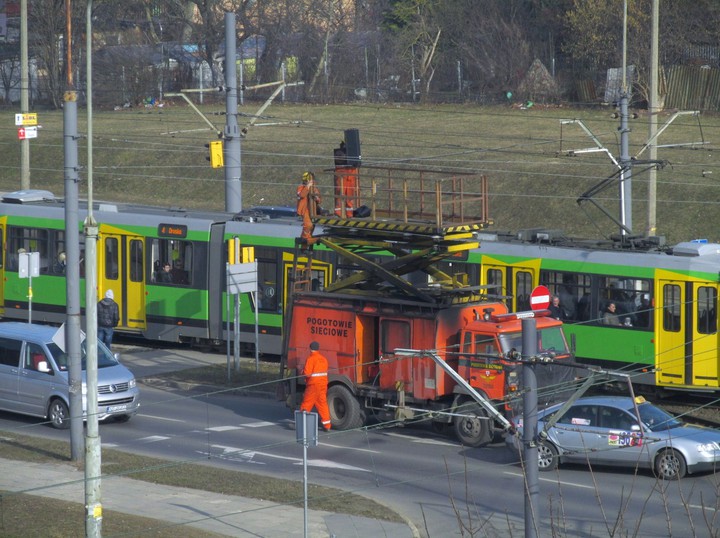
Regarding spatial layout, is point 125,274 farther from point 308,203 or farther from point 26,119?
point 308,203

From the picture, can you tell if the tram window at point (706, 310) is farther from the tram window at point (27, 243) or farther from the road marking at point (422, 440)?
the tram window at point (27, 243)

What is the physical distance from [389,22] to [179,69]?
1140cm

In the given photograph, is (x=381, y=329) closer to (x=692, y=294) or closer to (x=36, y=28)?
(x=692, y=294)

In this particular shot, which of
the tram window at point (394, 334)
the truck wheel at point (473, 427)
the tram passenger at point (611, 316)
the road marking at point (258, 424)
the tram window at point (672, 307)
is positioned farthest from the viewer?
the tram passenger at point (611, 316)

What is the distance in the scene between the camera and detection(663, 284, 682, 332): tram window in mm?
22188

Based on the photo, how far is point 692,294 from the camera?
22.0 metres

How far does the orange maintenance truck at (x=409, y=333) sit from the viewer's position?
19.6 metres

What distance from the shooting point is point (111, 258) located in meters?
29.8

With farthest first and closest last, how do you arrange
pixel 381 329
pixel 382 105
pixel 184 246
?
pixel 382 105 < pixel 184 246 < pixel 381 329

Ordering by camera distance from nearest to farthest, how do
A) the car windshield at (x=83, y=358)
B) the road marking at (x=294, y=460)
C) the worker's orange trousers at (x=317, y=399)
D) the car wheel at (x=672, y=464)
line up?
the car wheel at (x=672, y=464) < the road marking at (x=294, y=460) < the worker's orange trousers at (x=317, y=399) < the car windshield at (x=83, y=358)

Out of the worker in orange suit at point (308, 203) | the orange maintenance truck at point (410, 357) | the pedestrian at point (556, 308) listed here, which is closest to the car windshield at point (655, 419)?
the orange maintenance truck at point (410, 357)

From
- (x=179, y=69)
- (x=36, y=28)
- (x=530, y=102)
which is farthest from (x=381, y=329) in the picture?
(x=36, y=28)

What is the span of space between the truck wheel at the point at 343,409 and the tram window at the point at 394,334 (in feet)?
3.13

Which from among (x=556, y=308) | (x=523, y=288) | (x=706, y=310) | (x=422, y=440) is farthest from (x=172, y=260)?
(x=706, y=310)
